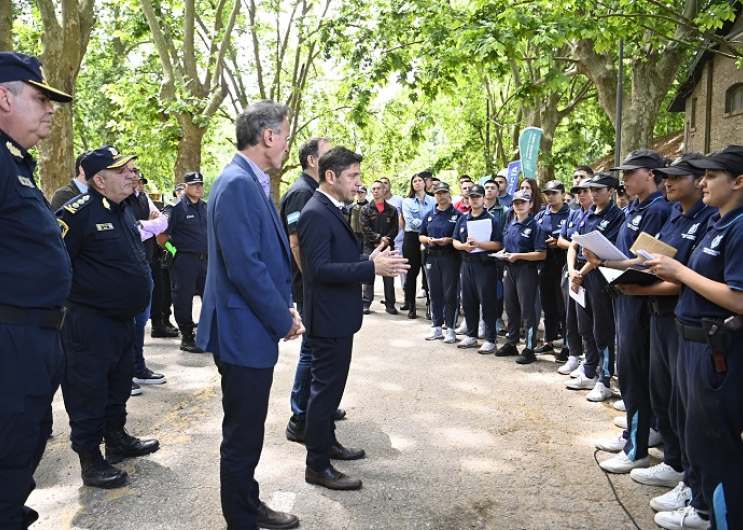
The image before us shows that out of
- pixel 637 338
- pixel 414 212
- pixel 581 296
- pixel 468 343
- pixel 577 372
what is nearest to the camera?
pixel 637 338

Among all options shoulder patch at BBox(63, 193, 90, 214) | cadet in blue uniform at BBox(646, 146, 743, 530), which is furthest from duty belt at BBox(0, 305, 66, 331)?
cadet in blue uniform at BBox(646, 146, 743, 530)

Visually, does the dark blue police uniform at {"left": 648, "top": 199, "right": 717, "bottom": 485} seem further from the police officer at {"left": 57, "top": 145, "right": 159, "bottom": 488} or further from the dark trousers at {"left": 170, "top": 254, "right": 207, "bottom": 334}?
the dark trousers at {"left": 170, "top": 254, "right": 207, "bottom": 334}

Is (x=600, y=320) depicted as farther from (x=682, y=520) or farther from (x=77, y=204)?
(x=77, y=204)

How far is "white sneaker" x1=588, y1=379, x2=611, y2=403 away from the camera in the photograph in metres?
5.91

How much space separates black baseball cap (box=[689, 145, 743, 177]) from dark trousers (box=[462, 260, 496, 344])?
4.89 metres

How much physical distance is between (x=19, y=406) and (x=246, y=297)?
1.10 metres

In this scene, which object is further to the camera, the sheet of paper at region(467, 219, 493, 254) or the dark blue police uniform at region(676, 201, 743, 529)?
the sheet of paper at region(467, 219, 493, 254)

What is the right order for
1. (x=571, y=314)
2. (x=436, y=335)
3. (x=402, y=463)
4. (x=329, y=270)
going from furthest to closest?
1. (x=436, y=335)
2. (x=571, y=314)
3. (x=402, y=463)
4. (x=329, y=270)

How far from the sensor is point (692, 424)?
10.6 ft

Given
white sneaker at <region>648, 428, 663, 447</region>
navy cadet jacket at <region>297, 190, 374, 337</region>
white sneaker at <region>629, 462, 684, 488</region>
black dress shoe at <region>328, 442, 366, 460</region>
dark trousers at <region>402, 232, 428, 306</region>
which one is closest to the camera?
navy cadet jacket at <region>297, 190, 374, 337</region>

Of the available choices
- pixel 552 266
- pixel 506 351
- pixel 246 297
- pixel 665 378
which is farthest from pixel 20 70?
pixel 506 351

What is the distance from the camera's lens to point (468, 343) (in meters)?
8.27

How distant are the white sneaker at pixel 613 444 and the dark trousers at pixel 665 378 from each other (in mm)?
470

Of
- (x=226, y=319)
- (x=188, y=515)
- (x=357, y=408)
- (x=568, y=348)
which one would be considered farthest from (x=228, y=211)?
(x=568, y=348)
